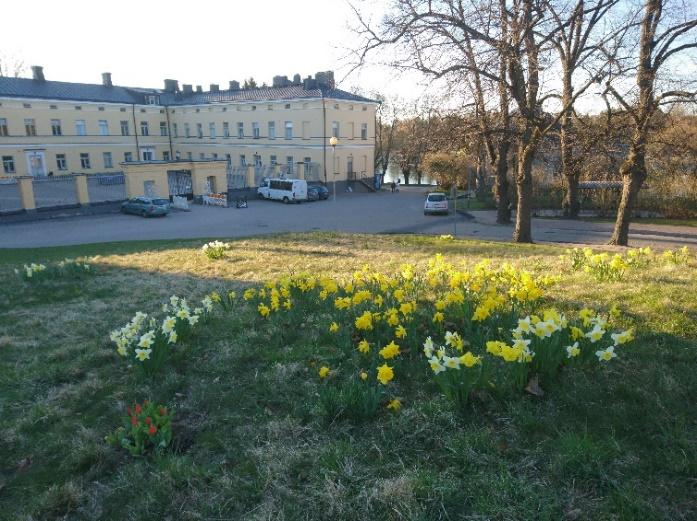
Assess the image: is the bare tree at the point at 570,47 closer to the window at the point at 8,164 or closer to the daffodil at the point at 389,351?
the daffodil at the point at 389,351

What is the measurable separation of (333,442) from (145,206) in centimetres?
2980

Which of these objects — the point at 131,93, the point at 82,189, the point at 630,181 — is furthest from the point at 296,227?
the point at 131,93

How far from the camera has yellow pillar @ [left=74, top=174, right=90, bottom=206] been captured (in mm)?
29416

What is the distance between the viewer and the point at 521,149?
16.3 m

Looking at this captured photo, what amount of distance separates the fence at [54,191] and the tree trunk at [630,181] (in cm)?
2937

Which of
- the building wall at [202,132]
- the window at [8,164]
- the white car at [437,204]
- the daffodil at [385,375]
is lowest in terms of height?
the white car at [437,204]

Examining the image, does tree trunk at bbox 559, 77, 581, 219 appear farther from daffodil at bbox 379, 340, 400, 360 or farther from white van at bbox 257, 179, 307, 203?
white van at bbox 257, 179, 307, 203

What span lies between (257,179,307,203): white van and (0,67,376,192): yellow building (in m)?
3.05

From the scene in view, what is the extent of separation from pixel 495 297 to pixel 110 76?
191 ft

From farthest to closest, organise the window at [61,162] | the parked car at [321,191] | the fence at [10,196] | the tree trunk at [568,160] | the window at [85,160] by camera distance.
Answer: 1. the window at [85,160]
2. the window at [61,162]
3. the parked car at [321,191]
4. the fence at [10,196]
5. the tree trunk at [568,160]

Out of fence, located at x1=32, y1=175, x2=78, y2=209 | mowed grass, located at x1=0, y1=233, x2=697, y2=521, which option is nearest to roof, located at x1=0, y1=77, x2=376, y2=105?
fence, located at x1=32, y1=175, x2=78, y2=209

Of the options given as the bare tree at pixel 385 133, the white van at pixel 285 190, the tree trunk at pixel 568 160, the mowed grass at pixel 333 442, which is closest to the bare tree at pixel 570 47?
the tree trunk at pixel 568 160

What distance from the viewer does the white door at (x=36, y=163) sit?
43.9 m

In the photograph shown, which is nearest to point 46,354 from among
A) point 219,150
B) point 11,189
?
point 11,189
